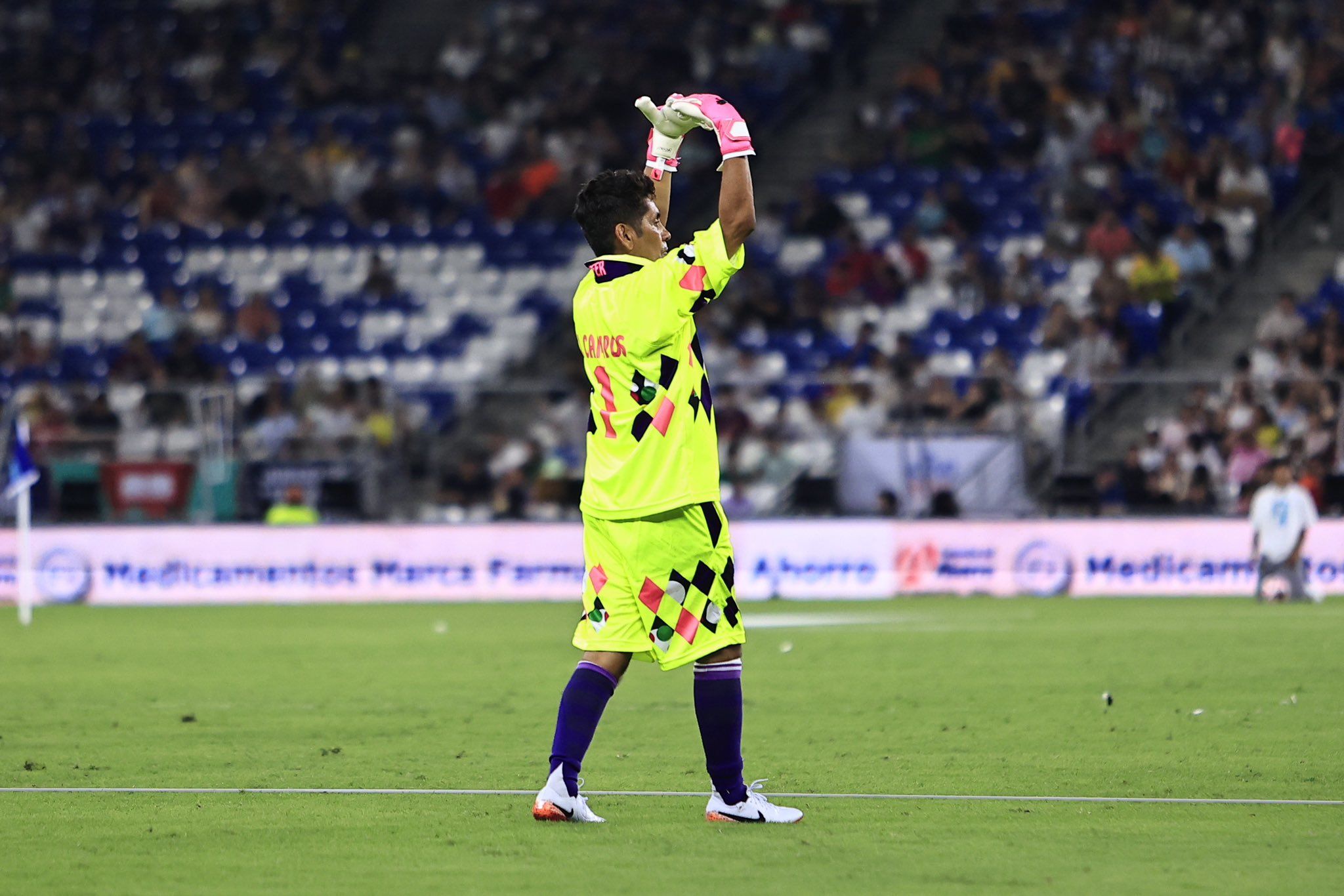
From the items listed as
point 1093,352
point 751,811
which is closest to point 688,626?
point 751,811

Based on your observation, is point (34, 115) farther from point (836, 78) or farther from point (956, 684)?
point (956, 684)

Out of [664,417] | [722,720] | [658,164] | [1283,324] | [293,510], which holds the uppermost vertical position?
[658,164]

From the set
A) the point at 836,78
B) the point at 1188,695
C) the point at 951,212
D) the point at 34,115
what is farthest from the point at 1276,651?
the point at 34,115

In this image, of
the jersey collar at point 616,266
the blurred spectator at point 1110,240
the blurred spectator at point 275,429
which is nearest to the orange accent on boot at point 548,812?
the jersey collar at point 616,266

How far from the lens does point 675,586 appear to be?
22.3ft

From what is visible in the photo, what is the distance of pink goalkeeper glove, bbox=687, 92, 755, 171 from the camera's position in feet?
22.0

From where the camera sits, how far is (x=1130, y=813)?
7094 mm

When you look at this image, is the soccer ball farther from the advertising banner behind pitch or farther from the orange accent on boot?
the orange accent on boot

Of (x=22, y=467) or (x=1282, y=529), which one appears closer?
(x=22, y=467)

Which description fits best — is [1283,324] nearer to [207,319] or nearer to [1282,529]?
[1282,529]

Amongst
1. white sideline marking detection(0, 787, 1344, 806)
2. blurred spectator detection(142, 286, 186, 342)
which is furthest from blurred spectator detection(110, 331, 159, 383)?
white sideline marking detection(0, 787, 1344, 806)

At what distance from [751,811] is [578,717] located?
27.1 inches

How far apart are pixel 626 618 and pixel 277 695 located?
18.7 feet

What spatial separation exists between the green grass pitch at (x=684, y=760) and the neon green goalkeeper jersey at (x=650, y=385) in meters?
1.19
